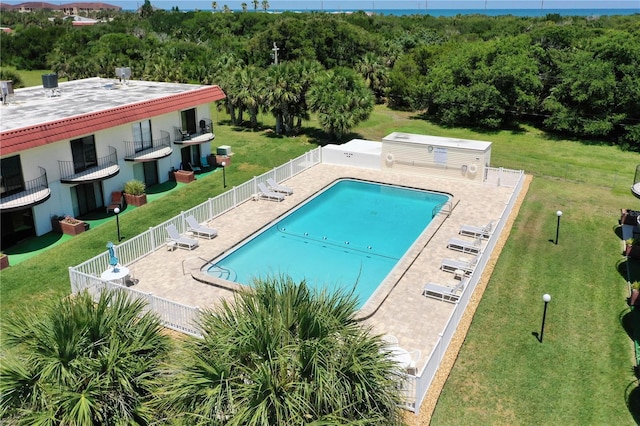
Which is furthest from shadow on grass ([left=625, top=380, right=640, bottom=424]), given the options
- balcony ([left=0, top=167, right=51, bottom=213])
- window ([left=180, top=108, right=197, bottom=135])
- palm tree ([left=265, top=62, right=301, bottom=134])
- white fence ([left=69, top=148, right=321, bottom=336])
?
palm tree ([left=265, top=62, right=301, bottom=134])

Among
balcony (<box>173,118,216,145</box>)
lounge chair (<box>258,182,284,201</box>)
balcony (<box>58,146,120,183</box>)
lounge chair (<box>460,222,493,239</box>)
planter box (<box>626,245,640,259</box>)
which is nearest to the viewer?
planter box (<box>626,245,640,259</box>)

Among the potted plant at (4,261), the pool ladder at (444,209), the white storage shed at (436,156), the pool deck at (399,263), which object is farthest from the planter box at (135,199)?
the pool ladder at (444,209)

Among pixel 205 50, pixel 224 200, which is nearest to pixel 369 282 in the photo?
pixel 224 200

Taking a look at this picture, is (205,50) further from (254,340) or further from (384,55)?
(254,340)

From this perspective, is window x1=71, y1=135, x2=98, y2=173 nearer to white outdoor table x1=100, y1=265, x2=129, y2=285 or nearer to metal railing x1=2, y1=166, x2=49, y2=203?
metal railing x1=2, y1=166, x2=49, y2=203

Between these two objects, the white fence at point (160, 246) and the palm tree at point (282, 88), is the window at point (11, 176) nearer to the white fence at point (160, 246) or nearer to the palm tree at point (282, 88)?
the white fence at point (160, 246)

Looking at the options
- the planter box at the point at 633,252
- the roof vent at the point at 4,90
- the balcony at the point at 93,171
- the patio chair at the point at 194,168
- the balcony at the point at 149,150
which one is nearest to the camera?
the planter box at the point at 633,252

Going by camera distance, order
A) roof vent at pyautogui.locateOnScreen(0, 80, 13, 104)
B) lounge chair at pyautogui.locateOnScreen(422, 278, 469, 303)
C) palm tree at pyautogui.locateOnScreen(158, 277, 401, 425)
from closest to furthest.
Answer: palm tree at pyautogui.locateOnScreen(158, 277, 401, 425) < lounge chair at pyautogui.locateOnScreen(422, 278, 469, 303) < roof vent at pyautogui.locateOnScreen(0, 80, 13, 104)
